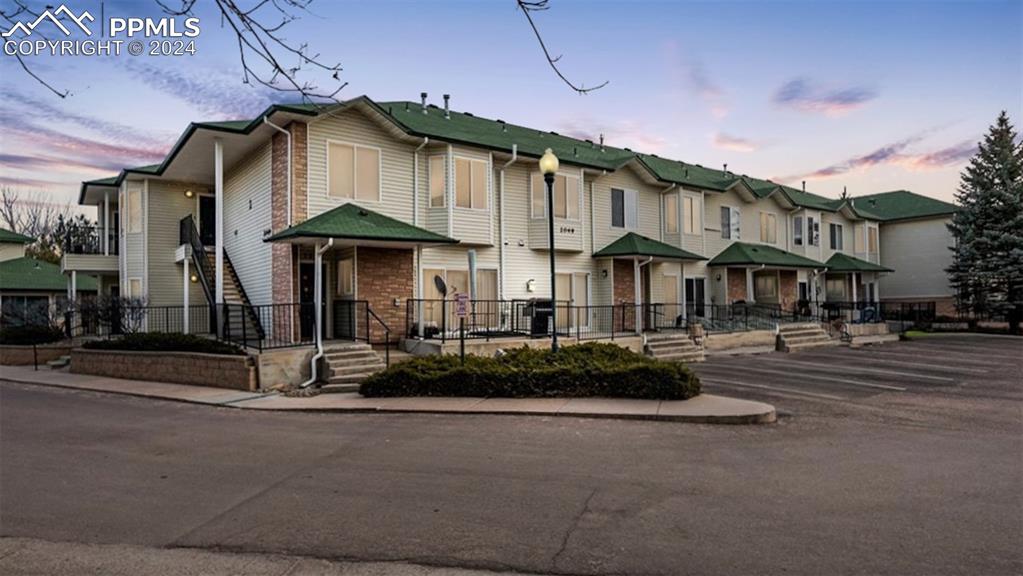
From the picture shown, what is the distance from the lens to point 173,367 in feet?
47.3

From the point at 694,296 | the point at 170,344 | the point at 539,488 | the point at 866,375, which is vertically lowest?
the point at 866,375

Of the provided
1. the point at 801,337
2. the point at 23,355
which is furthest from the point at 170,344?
the point at 801,337

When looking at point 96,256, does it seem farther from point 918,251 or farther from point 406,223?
point 918,251

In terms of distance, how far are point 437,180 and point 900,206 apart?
34966 millimetres

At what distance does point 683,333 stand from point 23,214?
5499 cm

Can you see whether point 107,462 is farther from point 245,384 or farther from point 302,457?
point 245,384

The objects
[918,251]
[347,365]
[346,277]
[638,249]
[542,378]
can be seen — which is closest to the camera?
[542,378]

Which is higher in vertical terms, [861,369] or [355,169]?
[355,169]

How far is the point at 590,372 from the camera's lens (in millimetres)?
11438

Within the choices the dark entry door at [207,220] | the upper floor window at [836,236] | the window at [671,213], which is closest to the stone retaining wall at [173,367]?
the dark entry door at [207,220]

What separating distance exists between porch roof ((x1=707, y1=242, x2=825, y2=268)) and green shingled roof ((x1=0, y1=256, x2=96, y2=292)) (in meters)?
31.7

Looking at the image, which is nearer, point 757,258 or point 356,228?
point 356,228

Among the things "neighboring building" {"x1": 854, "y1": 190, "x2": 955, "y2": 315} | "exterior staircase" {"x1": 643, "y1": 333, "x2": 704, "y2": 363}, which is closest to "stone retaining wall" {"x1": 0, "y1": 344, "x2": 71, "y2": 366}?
"exterior staircase" {"x1": 643, "y1": 333, "x2": 704, "y2": 363}

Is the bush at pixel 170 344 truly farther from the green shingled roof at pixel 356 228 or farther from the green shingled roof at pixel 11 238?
the green shingled roof at pixel 11 238
